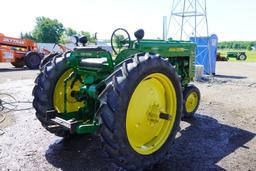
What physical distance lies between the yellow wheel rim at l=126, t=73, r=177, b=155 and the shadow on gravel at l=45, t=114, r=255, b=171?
1.17 ft

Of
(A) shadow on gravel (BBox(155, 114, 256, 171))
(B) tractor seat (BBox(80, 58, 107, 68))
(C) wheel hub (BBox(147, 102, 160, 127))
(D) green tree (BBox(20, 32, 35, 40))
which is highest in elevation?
(D) green tree (BBox(20, 32, 35, 40))

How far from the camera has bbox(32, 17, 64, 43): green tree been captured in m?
74.2

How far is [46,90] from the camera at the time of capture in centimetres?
435

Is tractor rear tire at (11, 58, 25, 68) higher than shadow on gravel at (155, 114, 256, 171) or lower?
higher

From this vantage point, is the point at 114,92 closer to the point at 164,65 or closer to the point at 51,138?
the point at 164,65

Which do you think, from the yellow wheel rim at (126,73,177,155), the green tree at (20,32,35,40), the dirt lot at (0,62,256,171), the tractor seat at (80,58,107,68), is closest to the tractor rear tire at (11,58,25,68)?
the dirt lot at (0,62,256,171)

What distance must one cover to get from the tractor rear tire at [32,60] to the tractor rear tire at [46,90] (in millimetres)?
13128

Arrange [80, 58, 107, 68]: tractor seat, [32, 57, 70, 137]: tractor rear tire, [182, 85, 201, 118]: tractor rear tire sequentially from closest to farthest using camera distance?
1. [80, 58, 107, 68]: tractor seat
2. [32, 57, 70, 137]: tractor rear tire
3. [182, 85, 201, 118]: tractor rear tire

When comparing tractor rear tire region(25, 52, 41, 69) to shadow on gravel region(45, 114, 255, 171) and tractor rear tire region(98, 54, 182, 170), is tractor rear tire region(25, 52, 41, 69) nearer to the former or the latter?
shadow on gravel region(45, 114, 255, 171)

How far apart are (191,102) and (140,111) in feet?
9.32

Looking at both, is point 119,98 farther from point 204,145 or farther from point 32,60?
point 32,60

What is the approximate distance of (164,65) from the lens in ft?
12.0

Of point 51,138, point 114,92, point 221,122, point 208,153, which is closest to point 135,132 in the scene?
point 114,92

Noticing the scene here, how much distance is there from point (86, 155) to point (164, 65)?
1765 millimetres
